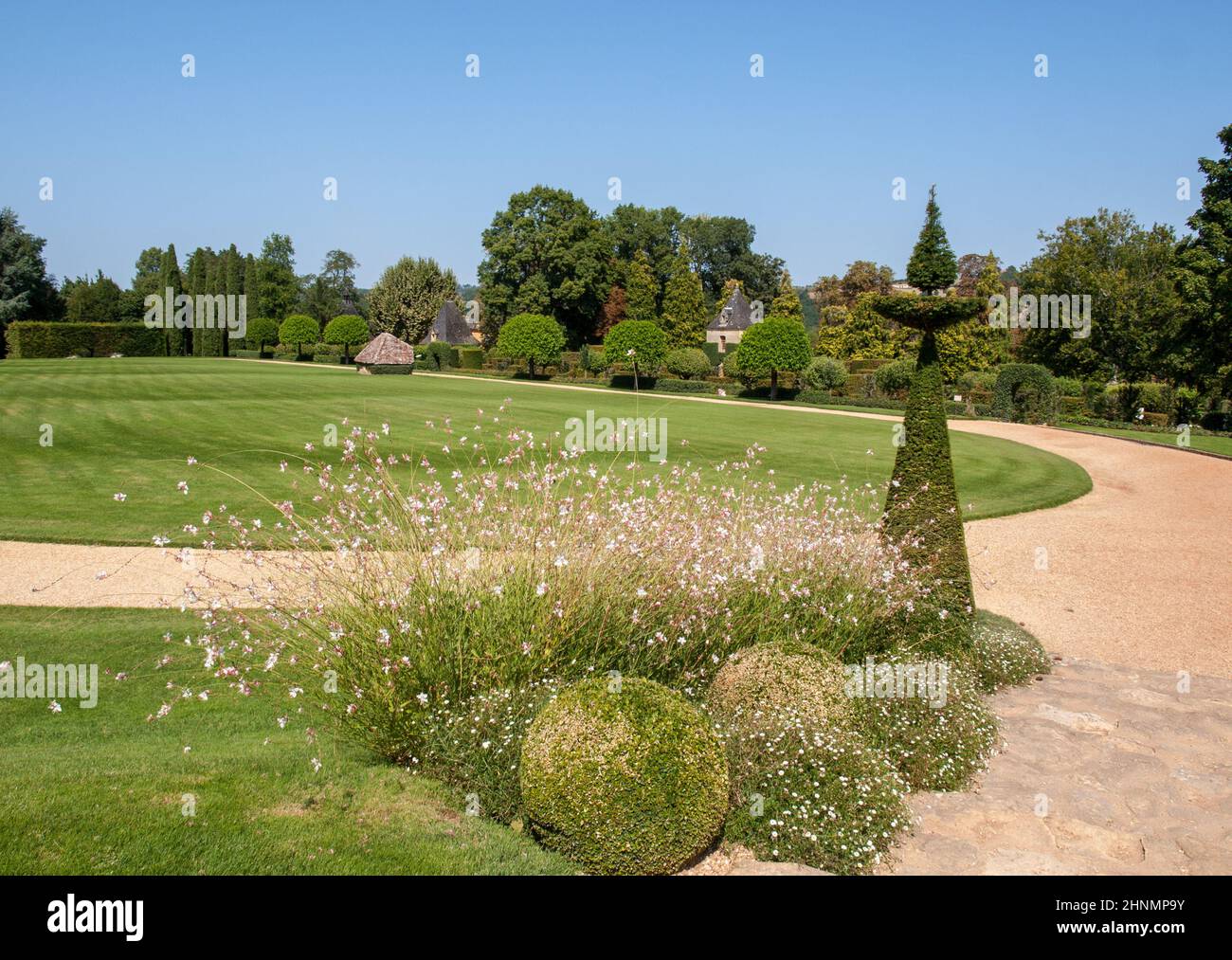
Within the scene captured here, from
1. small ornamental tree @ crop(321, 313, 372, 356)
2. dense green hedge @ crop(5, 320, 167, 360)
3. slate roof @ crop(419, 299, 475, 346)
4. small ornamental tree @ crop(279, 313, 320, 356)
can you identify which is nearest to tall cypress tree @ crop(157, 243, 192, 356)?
dense green hedge @ crop(5, 320, 167, 360)

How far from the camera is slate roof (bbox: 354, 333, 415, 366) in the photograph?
52.0 metres

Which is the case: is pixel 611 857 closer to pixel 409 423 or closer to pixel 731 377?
pixel 409 423

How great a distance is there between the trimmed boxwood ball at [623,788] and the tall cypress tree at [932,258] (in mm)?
6290

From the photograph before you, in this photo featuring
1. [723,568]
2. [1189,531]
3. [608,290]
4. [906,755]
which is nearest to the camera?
[906,755]

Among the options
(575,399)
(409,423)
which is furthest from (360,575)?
(575,399)

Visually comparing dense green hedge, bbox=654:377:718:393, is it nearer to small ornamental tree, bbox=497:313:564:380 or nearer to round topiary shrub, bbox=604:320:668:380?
round topiary shrub, bbox=604:320:668:380

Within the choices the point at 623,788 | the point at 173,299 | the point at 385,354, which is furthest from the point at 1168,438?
the point at 173,299

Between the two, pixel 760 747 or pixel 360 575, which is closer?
pixel 760 747

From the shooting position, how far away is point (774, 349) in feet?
137

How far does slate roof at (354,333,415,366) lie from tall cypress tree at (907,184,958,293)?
151 ft

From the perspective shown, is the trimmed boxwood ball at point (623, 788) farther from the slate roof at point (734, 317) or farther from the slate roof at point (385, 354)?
the slate roof at point (734, 317)

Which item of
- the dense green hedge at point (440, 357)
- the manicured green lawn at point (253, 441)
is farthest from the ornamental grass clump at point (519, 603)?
the dense green hedge at point (440, 357)
